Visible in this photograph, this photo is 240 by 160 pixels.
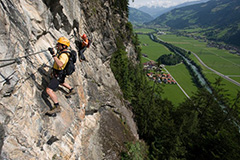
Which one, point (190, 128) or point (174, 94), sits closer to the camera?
point (190, 128)

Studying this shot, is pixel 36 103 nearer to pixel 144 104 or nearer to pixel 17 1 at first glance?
pixel 17 1

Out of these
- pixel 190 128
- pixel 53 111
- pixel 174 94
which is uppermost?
pixel 53 111

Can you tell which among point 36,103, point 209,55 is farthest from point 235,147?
point 209,55

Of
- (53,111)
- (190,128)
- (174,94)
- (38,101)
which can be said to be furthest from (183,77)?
(38,101)

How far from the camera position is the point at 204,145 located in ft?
61.8

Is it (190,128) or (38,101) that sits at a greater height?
(38,101)

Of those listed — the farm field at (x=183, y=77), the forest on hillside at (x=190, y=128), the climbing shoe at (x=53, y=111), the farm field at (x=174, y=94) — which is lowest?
the farm field at (x=183, y=77)

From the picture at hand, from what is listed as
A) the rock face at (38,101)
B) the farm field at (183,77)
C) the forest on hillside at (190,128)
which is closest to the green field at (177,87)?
the farm field at (183,77)

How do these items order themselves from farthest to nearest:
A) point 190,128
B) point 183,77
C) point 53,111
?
1. point 183,77
2. point 190,128
3. point 53,111

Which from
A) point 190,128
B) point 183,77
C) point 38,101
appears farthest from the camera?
point 183,77

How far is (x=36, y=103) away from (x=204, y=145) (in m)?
21.6

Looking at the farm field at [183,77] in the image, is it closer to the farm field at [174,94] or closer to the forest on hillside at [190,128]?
the farm field at [174,94]

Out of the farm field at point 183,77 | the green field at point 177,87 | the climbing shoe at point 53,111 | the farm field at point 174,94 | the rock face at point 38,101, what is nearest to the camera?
the rock face at point 38,101

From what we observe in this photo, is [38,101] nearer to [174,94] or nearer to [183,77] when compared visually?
[174,94]
